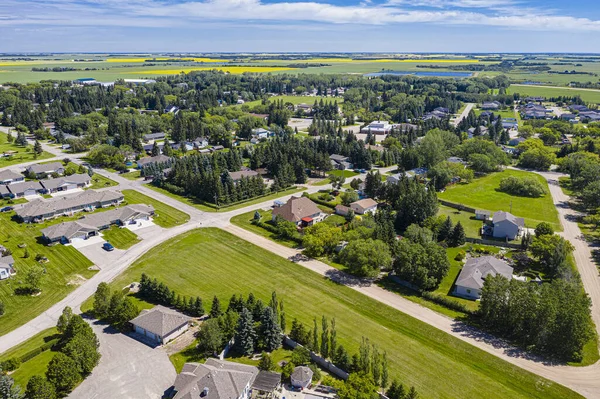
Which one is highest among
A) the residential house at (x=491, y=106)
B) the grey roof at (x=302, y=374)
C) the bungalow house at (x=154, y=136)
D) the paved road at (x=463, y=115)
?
the residential house at (x=491, y=106)

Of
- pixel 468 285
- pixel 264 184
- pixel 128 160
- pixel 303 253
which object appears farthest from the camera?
Result: pixel 128 160

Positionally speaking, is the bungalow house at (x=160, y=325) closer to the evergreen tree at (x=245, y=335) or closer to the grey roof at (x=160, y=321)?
the grey roof at (x=160, y=321)

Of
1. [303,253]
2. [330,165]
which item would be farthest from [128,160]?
[303,253]

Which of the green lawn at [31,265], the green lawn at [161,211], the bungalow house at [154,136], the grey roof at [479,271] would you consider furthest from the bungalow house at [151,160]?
the grey roof at [479,271]

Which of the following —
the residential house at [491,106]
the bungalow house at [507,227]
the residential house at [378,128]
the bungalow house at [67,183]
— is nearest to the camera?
the bungalow house at [507,227]

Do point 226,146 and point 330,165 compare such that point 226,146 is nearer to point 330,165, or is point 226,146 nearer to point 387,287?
point 330,165
